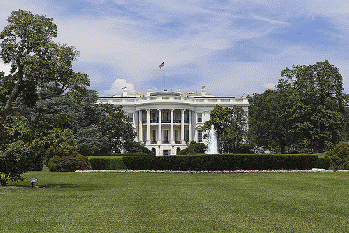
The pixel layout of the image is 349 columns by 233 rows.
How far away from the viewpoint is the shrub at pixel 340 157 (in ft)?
101

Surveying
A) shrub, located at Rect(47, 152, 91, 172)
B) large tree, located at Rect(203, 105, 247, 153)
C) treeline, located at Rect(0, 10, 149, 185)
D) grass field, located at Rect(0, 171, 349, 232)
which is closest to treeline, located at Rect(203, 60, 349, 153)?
large tree, located at Rect(203, 105, 247, 153)

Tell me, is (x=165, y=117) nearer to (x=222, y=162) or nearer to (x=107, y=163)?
(x=107, y=163)

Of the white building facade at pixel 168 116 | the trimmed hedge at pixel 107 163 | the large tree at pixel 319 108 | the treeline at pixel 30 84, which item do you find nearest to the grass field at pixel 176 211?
the treeline at pixel 30 84

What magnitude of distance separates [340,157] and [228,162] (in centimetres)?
990

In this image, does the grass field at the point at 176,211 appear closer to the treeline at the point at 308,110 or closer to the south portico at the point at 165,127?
the treeline at the point at 308,110

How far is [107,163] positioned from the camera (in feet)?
107

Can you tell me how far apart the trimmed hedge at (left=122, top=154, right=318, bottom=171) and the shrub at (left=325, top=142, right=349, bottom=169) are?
2.19 m

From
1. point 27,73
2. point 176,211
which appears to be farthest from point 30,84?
point 176,211

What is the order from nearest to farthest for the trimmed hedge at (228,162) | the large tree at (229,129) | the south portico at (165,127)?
1. the trimmed hedge at (228,162)
2. the large tree at (229,129)
3. the south portico at (165,127)

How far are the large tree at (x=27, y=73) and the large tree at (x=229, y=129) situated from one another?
45700 mm

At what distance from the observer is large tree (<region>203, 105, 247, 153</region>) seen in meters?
61.2

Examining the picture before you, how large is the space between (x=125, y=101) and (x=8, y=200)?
68414 mm

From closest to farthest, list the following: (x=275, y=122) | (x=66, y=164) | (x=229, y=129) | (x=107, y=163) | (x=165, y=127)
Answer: (x=66, y=164), (x=107, y=163), (x=275, y=122), (x=229, y=129), (x=165, y=127)

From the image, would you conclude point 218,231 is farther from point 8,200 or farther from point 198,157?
point 198,157
